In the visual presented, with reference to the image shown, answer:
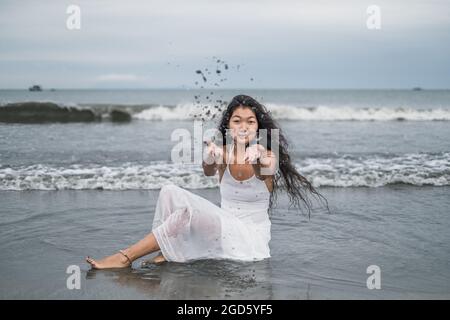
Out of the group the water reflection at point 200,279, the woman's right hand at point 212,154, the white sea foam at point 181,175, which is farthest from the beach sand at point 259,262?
the woman's right hand at point 212,154

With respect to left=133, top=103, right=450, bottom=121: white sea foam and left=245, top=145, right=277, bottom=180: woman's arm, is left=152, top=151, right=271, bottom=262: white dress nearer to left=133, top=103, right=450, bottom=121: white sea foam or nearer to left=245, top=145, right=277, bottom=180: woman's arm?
left=245, top=145, right=277, bottom=180: woman's arm

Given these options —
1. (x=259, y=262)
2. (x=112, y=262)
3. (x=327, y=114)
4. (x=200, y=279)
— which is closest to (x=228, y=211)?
(x=259, y=262)

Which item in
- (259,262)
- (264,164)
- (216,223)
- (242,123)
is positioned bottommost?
(259,262)

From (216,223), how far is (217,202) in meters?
3.24

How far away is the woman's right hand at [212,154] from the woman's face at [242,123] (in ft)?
0.97

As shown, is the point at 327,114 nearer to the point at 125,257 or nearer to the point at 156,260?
the point at 156,260

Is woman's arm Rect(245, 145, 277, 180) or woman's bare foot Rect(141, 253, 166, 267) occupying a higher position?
woman's arm Rect(245, 145, 277, 180)

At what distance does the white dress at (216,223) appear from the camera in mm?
5188

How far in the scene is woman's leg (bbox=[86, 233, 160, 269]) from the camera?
5098mm

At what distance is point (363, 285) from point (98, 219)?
377 centimetres

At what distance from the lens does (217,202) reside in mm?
8438

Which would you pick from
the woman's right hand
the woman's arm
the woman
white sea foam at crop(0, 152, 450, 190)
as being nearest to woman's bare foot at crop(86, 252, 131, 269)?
the woman

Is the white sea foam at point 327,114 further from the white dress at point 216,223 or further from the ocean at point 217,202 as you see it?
the white dress at point 216,223
